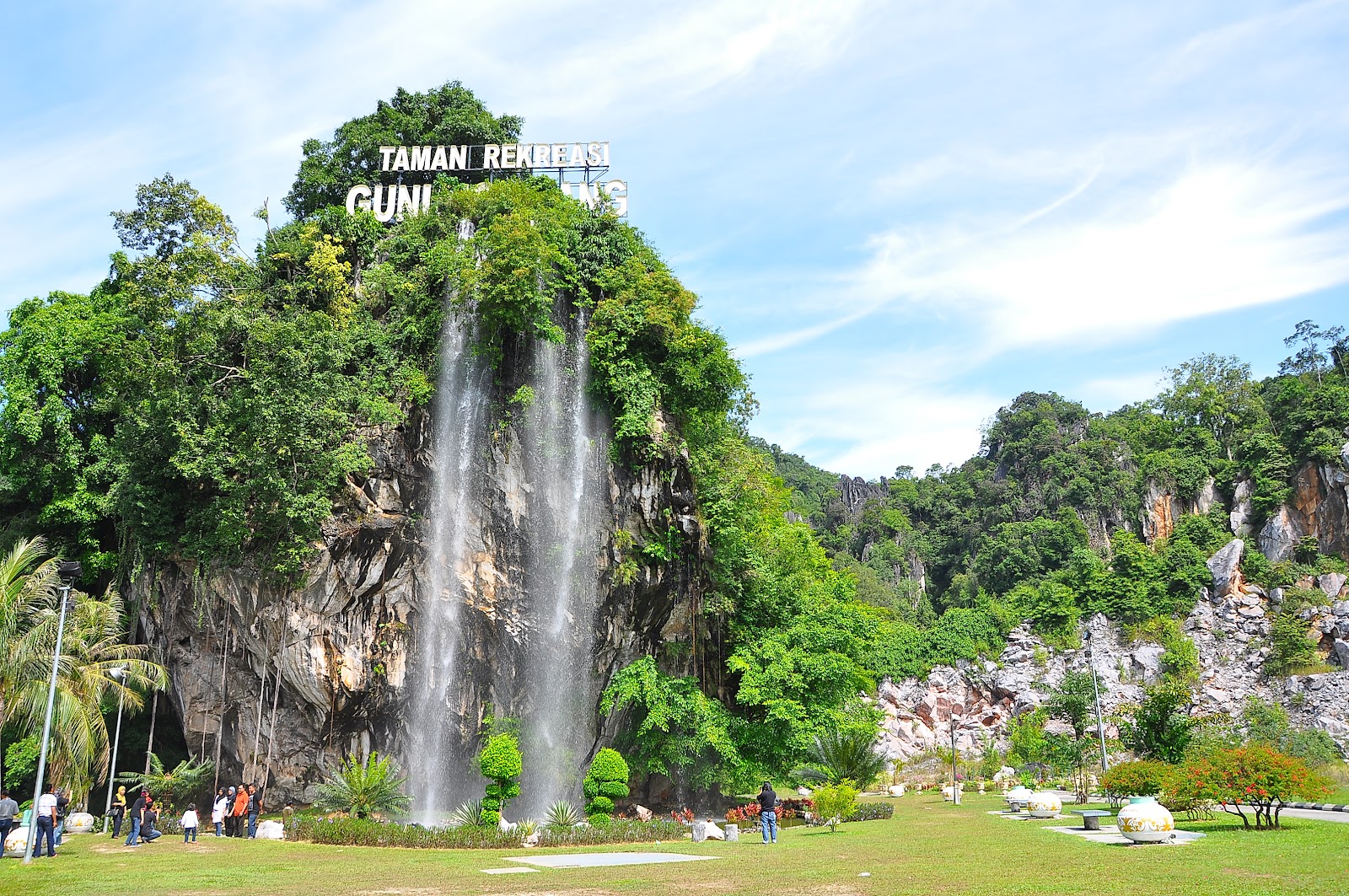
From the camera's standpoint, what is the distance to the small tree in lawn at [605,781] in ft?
85.2

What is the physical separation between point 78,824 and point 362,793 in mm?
8428

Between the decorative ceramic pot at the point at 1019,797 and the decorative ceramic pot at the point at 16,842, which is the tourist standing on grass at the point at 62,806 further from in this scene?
the decorative ceramic pot at the point at 1019,797

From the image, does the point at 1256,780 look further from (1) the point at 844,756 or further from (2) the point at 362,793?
(2) the point at 362,793

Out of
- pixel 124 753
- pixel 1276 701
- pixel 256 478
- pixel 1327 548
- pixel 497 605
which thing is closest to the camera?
pixel 256 478

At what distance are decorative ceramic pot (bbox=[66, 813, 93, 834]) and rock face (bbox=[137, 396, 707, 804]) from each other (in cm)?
461

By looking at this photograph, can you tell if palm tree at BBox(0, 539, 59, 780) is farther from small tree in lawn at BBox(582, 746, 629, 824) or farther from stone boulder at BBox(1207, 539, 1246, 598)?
stone boulder at BBox(1207, 539, 1246, 598)

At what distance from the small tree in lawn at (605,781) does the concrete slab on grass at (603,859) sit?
668cm

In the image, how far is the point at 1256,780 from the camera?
60.8 feet

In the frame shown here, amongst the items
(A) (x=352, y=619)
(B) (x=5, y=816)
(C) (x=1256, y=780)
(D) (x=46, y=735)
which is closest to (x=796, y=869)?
(C) (x=1256, y=780)

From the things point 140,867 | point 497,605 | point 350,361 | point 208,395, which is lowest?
point 140,867

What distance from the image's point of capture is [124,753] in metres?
33.6

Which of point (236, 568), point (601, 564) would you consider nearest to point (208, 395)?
point (236, 568)

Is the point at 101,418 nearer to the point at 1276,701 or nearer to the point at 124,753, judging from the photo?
the point at 124,753

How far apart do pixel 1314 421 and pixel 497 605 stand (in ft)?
213
